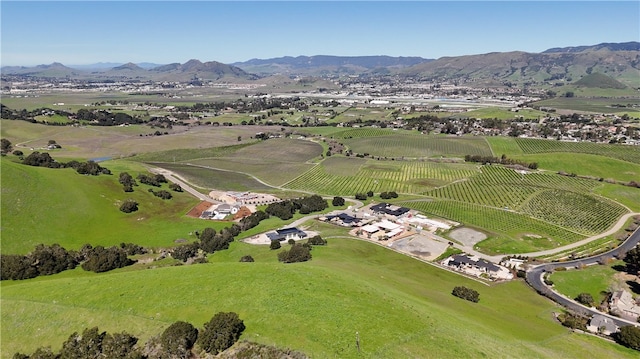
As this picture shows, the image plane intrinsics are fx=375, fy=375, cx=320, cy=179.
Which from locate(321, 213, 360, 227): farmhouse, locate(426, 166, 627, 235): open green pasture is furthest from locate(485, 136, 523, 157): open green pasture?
locate(321, 213, 360, 227): farmhouse

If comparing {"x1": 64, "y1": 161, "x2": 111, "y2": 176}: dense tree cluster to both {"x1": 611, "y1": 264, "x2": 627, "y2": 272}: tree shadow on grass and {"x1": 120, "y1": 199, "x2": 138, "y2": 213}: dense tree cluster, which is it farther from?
{"x1": 611, "y1": 264, "x2": 627, "y2": 272}: tree shadow on grass

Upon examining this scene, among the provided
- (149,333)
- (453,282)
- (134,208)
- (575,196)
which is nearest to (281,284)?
(149,333)

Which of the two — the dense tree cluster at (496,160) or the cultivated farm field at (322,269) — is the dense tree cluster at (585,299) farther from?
the dense tree cluster at (496,160)

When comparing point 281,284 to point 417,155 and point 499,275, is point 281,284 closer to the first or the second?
point 499,275

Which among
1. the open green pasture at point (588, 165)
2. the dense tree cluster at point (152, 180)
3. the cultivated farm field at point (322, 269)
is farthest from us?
the open green pasture at point (588, 165)

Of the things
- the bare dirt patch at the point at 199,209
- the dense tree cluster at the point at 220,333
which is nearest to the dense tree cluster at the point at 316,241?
the bare dirt patch at the point at 199,209

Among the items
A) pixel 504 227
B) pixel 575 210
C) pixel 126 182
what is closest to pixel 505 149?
pixel 575 210
